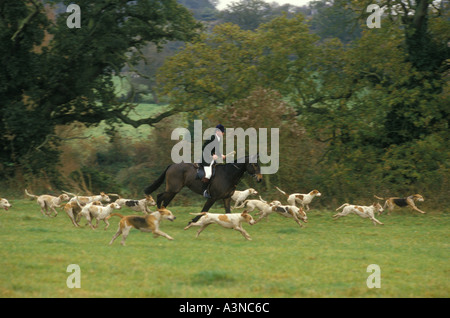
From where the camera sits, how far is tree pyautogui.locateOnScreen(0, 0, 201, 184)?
23.4 metres

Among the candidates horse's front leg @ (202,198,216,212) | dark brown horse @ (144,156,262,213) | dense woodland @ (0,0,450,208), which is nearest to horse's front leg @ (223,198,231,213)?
dark brown horse @ (144,156,262,213)

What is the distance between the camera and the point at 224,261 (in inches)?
382

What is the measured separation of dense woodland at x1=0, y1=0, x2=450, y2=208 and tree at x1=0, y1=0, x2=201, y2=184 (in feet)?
0.15

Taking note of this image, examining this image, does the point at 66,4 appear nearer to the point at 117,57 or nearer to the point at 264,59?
the point at 117,57

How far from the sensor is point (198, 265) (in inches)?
365

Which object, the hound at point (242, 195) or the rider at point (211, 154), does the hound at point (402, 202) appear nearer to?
the hound at point (242, 195)

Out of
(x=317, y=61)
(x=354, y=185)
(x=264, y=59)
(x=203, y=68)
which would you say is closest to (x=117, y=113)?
(x=203, y=68)

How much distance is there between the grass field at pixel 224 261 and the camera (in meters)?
7.73

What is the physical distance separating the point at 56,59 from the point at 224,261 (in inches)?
651

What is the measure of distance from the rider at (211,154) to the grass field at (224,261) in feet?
3.59

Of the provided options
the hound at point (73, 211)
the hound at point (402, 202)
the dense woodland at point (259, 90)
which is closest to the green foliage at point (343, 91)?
the dense woodland at point (259, 90)
